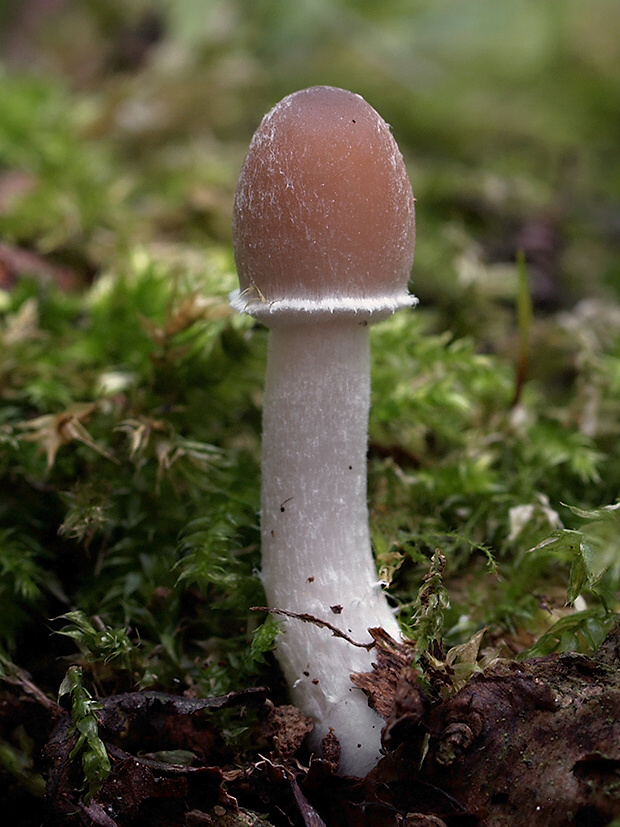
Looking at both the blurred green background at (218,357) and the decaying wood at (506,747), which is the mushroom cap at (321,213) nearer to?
the blurred green background at (218,357)

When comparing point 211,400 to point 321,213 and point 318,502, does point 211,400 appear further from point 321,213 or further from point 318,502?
point 321,213

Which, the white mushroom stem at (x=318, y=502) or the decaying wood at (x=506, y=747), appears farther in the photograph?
the white mushroom stem at (x=318, y=502)

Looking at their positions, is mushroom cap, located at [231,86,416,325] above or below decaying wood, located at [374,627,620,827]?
above

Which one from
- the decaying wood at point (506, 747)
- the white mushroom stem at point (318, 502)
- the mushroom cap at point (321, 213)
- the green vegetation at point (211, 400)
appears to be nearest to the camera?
the decaying wood at point (506, 747)

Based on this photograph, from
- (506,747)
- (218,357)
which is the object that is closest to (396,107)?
(218,357)

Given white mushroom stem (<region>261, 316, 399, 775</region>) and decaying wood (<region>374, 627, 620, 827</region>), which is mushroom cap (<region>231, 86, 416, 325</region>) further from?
decaying wood (<region>374, 627, 620, 827</region>)

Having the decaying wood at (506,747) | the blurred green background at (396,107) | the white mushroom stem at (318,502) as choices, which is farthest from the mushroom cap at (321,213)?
the blurred green background at (396,107)

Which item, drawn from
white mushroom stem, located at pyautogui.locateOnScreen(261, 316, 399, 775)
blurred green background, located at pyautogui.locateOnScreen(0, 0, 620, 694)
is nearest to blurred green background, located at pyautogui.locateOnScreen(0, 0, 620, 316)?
blurred green background, located at pyautogui.locateOnScreen(0, 0, 620, 694)
